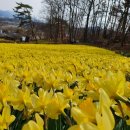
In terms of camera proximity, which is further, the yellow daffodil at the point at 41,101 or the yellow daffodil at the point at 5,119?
the yellow daffodil at the point at 41,101

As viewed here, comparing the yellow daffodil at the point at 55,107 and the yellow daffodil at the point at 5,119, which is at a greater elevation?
the yellow daffodil at the point at 55,107

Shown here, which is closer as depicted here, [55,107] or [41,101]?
[55,107]

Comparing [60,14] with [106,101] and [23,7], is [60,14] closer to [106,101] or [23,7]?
[23,7]

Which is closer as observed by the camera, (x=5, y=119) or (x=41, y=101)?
(x=5, y=119)

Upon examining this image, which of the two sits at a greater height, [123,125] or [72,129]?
[72,129]

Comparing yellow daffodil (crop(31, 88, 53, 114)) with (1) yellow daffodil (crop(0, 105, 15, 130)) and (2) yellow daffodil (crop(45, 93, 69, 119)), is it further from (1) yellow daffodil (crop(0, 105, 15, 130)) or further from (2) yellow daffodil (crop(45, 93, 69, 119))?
(1) yellow daffodil (crop(0, 105, 15, 130))

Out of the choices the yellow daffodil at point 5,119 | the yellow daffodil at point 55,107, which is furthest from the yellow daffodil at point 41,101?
the yellow daffodil at point 5,119

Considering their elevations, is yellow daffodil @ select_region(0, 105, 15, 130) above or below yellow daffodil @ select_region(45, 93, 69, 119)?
below

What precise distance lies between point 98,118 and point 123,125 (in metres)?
1.16

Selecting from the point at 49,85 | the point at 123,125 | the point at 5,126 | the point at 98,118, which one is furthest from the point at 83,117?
the point at 49,85

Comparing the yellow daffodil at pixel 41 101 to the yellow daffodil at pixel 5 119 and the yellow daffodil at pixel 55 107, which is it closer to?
the yellow daffodil at pixel 55 107

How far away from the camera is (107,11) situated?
179 ft

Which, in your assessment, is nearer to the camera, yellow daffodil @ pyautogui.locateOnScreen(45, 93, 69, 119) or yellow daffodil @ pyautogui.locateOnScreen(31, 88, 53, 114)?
yellow daffodil @ pyautogui.locateOnScreen(45, 93, 69, 119)

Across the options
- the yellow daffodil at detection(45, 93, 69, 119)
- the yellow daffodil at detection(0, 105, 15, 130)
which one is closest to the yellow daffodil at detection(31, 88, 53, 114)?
the yellow daffodil at detection(45, 93, 69, 119)
